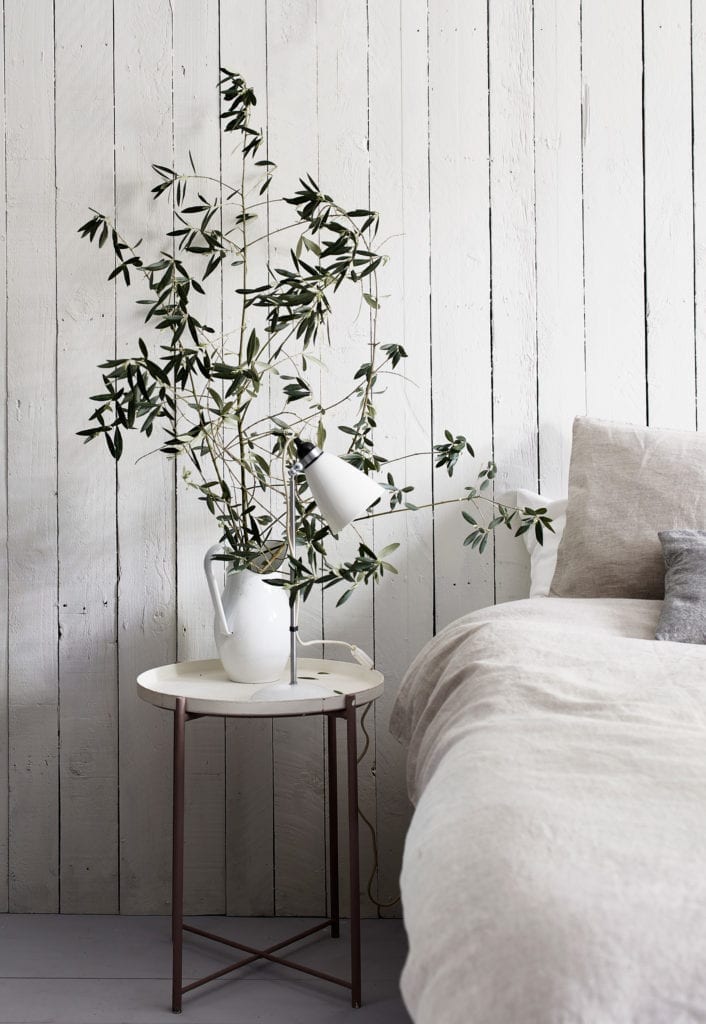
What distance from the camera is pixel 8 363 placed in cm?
194

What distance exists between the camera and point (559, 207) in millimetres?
1906

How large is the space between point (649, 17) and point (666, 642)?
147 cm

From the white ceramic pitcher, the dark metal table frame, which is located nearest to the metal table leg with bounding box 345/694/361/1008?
the dark metal table frame

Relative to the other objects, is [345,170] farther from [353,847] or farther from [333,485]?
[353,847]

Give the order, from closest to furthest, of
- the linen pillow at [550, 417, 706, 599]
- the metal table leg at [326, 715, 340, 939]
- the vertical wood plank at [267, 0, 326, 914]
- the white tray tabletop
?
the white tray tabletop
the linen pillow at [550, 417, 706, 599]
the metal table leg at [326, 715, 340, 939]
the vertical wood plank at [267, 0, 326, 914]

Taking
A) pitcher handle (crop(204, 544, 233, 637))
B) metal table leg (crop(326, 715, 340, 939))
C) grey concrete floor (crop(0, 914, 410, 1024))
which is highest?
pitcher handle (crop(204, 544, 233, 637))

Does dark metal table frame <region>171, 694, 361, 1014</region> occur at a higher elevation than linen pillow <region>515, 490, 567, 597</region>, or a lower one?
lower

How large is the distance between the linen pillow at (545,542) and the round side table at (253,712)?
1.28 ft

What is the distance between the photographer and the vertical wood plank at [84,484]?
192cm

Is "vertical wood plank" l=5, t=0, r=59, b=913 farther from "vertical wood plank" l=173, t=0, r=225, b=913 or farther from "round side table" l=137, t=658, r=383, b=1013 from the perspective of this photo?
"round side table" l=137, t=658, r=383, b=1013

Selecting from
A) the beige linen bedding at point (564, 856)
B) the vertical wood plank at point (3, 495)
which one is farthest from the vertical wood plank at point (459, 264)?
the vertical wood plank at point (3, 495)

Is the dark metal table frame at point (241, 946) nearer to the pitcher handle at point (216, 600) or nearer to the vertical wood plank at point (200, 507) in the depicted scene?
the pitcher handle at point (216, 600)

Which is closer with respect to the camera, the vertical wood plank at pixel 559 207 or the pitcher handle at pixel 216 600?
the pitcher handle at pixel 216 600

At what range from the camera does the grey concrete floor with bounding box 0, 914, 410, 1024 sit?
1.49 metres
